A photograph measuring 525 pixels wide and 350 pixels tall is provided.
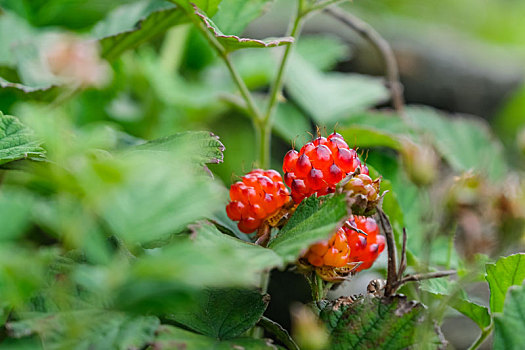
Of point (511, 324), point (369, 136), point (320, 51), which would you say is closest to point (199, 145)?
point (511, 324)

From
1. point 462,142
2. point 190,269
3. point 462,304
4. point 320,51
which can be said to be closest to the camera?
point 190,269

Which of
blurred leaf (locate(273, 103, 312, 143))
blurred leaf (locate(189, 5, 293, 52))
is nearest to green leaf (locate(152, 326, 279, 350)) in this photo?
blurred leaf (locate(189, 5, 293, 52))

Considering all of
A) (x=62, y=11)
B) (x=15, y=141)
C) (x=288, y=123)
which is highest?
(x=15, y=141)

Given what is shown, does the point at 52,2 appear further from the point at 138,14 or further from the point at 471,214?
the point at 471,214

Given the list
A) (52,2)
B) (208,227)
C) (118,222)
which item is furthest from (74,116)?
(118,222)

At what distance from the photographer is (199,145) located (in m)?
0.49

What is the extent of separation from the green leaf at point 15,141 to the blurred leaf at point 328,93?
0.61 m

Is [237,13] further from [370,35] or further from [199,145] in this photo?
[370,35]

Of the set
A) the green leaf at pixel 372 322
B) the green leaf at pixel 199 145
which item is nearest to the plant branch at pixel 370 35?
the green leaf at pixel 199 145

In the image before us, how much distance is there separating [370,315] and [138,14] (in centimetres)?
51

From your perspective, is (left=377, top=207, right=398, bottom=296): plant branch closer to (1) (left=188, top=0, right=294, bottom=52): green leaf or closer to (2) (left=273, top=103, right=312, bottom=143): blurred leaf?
(1) (left=188, top=0, right=294, bottom=52): green leaf

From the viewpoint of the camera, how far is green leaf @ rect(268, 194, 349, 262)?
0.38 meters

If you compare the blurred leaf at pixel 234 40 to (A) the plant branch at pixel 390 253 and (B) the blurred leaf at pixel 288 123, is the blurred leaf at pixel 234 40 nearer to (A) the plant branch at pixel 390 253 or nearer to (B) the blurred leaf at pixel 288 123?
(A) the plant branch at pixel 390 253

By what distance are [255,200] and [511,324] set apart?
0.69 ft
